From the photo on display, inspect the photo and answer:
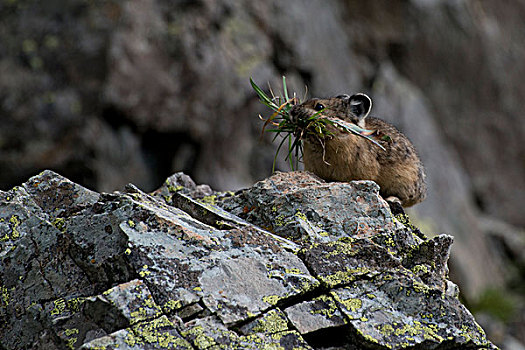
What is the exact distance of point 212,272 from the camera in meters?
4.44

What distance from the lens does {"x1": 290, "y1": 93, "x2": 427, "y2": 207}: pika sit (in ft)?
20.8

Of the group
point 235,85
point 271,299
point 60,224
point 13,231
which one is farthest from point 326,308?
point 235,85

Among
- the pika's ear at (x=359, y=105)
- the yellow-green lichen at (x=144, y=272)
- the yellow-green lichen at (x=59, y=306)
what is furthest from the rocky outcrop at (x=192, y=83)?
the yellow-green lichen at (x=144, y=272)

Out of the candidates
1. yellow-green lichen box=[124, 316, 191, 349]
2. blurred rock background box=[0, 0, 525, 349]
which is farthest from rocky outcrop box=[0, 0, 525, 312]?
yellow-green lichen box=[124, 316, 191, 349]

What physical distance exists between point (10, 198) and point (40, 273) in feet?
2.52

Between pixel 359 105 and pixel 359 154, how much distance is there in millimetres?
521

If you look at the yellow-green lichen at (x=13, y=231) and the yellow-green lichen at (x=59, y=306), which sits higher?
the yellow-green lichen at (x=13, y=231)

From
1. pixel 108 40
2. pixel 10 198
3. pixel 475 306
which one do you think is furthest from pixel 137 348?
pixel 475 306

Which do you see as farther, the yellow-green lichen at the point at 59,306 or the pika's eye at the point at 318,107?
the pika's eye at the point at 318,107

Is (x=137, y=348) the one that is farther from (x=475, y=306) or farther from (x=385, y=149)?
(x=475, y=306)

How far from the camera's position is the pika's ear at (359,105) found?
6500 mm

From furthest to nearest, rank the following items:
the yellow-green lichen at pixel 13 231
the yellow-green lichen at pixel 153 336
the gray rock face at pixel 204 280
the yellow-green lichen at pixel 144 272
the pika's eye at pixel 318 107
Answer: the pika's eye at pixel 318 107, the yellow-green lichen at pixel 13 231, the yellow-green lichen at pixel 144 272, the gray rock face at pixel 204 280, the yellow-green lichen at pixel 153 336

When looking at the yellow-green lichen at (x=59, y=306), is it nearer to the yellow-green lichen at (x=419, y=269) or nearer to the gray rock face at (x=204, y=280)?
the gray rock face at (x=204, y=280)

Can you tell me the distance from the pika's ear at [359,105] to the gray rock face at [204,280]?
1636mm
